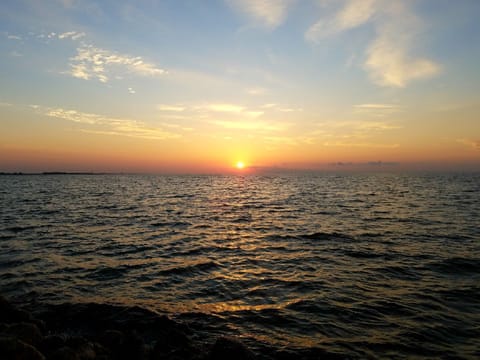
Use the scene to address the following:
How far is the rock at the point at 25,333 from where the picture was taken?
300 inches

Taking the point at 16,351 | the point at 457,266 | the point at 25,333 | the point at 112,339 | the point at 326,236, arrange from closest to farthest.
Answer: the point at 16,351
the point at 25,333
the point at 112,339
the point at 457,266
the point at 326,236

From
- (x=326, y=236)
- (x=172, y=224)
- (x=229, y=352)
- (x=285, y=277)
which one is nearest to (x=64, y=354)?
(x=229, y=352)

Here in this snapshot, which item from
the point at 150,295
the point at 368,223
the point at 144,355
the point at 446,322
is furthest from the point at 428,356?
the point at 368,223

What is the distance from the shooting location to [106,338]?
851 cm

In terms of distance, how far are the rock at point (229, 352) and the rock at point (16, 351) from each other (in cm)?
366

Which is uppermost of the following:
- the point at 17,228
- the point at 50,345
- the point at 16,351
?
the point at 16,351

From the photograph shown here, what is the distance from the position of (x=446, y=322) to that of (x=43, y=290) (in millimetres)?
14719

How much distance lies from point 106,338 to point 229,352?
3433mm

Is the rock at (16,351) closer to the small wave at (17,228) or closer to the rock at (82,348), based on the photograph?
the rock at (82,348)

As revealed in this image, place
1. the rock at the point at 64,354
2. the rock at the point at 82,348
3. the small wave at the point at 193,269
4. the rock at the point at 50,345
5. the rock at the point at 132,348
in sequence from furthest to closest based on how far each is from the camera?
1. the small wave at the point at 193,269
2. the rock at the point at 132,348
3. the rock at the point at 50,345
4. the rock at the point at 82,348
5. the rock at the point at 64,354

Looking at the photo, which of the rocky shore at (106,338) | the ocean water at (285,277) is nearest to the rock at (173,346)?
the rocky shore at (106,338)

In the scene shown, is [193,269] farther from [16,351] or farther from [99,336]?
[16,351]

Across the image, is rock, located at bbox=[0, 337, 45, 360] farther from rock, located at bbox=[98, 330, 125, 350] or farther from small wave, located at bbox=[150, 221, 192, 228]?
small wave, located at bbox=[150, 221, 192, 228]

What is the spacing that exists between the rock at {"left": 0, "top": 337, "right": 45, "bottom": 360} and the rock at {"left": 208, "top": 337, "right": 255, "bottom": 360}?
3657 mm
